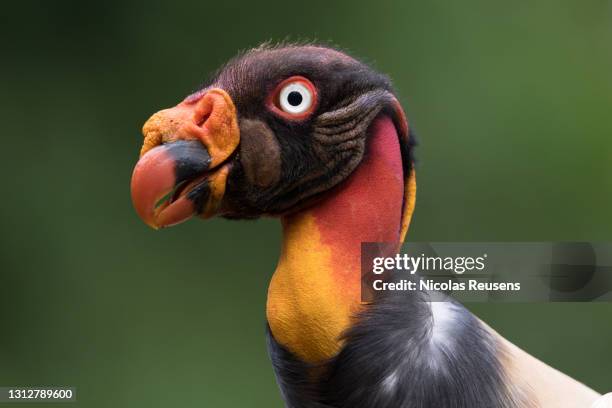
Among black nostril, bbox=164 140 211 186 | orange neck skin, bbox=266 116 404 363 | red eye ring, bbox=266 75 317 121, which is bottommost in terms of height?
orange neck skin, bbox=266 116 404 363

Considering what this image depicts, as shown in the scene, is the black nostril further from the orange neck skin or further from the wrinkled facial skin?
the orange neck skin

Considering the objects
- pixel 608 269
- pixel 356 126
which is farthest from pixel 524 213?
pixel 356 126

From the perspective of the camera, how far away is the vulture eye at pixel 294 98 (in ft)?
5.62

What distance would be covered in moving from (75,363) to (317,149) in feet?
8.62

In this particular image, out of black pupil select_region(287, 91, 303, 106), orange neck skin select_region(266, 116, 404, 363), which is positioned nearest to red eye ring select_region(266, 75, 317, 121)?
black pupil select_region(287, 91, 303, 106)

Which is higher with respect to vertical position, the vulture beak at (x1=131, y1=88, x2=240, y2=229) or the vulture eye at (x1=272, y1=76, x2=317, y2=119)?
the vulture eye at (x1=272, y1=76, x2=317, y2=119)

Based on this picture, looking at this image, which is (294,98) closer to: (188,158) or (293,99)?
(293,99)

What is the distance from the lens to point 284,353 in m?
1.72

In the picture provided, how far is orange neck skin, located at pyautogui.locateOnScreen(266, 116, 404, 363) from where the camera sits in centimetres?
167

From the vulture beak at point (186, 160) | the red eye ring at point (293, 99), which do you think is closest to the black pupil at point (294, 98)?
the red eye ring at point (293, 99)

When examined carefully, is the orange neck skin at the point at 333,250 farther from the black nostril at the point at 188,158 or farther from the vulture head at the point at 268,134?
the black nostril at the point at 188,158

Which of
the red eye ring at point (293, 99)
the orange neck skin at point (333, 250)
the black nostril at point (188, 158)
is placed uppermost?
the red eye ring at point (293, 99)

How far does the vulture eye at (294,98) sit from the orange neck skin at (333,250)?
0.44 feet

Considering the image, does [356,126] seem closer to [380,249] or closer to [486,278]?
[380,249]
